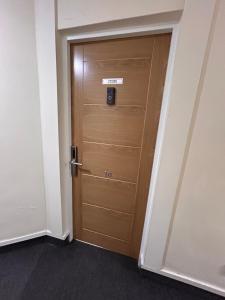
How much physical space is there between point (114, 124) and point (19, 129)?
85 centimetres

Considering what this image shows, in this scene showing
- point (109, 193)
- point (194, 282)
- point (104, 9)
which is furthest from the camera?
point (109, 193)

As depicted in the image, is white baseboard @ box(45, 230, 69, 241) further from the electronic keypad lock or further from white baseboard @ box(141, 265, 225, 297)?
the electronic keypad lock

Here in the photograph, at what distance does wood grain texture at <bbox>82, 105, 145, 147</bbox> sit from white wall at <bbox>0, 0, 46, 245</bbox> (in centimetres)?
48

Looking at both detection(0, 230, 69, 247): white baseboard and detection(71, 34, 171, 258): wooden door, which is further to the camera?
detection(0, 230, 69, 247): white baseboard

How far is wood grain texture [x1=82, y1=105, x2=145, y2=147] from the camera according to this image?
1.19 metres

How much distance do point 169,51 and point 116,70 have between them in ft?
1.32

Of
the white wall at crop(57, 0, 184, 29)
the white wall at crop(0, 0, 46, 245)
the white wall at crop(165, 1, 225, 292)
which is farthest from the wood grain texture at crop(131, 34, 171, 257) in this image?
the white wall at crop(0, 0, 46, 245)

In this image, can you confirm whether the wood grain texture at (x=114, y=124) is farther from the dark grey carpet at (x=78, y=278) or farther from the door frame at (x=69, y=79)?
the dark grey carpet at (x=78, y=278)

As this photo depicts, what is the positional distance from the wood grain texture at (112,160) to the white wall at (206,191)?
426 mm

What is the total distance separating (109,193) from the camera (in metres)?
1.43

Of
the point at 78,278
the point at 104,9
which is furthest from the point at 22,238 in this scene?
the point at 104,9

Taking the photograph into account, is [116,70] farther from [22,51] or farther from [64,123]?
[22,51]

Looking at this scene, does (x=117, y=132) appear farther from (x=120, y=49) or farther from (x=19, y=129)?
(x=19, y=129)

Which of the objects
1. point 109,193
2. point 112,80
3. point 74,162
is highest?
point 112,80
